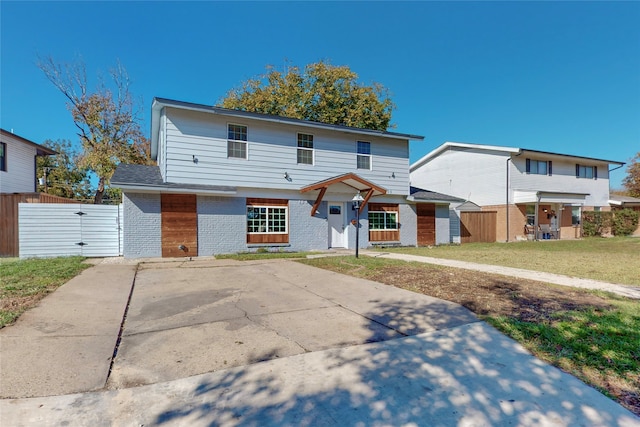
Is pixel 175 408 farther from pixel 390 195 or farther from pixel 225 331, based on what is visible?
pixel 390 195

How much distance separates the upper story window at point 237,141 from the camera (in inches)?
496

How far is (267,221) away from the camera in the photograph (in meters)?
13.3

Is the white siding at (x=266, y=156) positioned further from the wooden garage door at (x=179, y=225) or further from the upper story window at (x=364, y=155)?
the wooden garage door at (x=179, y=225)

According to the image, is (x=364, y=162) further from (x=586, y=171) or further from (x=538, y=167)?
(x=586, y=171)

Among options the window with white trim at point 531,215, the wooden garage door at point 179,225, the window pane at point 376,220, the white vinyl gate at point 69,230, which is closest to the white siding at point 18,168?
the white vinyl gate at point 69,230

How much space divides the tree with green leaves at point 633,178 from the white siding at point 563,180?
16.2 meters

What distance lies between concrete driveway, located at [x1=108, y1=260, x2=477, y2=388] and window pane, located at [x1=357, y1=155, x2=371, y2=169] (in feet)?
27.6

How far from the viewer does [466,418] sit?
235 cm

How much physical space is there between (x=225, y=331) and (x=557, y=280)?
23.7 ft

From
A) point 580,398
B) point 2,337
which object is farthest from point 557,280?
point 2,337

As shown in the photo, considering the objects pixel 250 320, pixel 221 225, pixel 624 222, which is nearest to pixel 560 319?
pixel 250 320

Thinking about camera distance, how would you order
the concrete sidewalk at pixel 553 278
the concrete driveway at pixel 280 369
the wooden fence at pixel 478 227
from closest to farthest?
1. the concrete driveway at pixel 280 369
2. the concrete sidewalk at pixel 553 278
3. the wooden fence at pixel 478 227

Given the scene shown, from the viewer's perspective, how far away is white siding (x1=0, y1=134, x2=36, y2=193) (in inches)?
640

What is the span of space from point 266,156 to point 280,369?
10841mm
